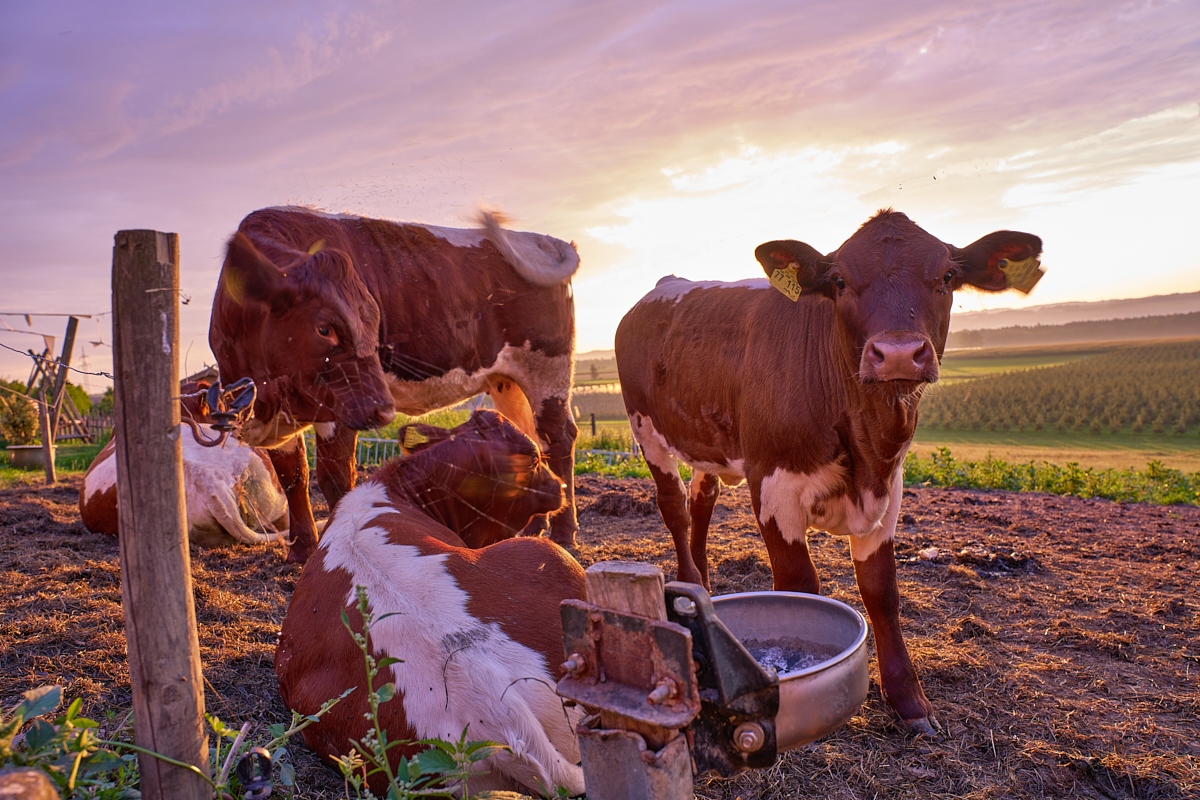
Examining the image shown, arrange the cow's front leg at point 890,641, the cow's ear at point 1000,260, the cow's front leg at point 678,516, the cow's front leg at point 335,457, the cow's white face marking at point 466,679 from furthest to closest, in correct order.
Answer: the cow's front leg at point 678,516
the cow's front leg at point 335,457
the cow's ear at point 1000,260
the cow's front leg at point 890,641
the cow's white face marking at point 466,679

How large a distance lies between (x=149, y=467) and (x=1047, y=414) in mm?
38588

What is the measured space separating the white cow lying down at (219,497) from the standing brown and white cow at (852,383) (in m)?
4.84

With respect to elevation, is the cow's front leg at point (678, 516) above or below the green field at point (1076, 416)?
above

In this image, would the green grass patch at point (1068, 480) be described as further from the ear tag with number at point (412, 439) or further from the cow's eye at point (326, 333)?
the cow's eye at point (326, 333)

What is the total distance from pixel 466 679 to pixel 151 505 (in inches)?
41.7

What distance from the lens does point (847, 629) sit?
253 cm

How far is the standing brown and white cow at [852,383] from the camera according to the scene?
292 cm

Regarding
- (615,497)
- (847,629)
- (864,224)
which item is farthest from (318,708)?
(615,497)

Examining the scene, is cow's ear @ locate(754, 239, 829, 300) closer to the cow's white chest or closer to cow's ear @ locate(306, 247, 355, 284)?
the cow's white chest

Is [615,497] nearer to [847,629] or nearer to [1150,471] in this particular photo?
[847,629]

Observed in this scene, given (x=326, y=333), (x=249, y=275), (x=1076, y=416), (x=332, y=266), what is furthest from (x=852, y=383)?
(x=1076, y=416)

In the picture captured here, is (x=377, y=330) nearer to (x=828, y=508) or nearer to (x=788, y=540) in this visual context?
(x=788, y=540)

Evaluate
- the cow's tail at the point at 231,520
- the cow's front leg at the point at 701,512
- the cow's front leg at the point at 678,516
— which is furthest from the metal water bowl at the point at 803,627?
the cow's tail at the point at 231,520

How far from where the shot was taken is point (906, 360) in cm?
263
